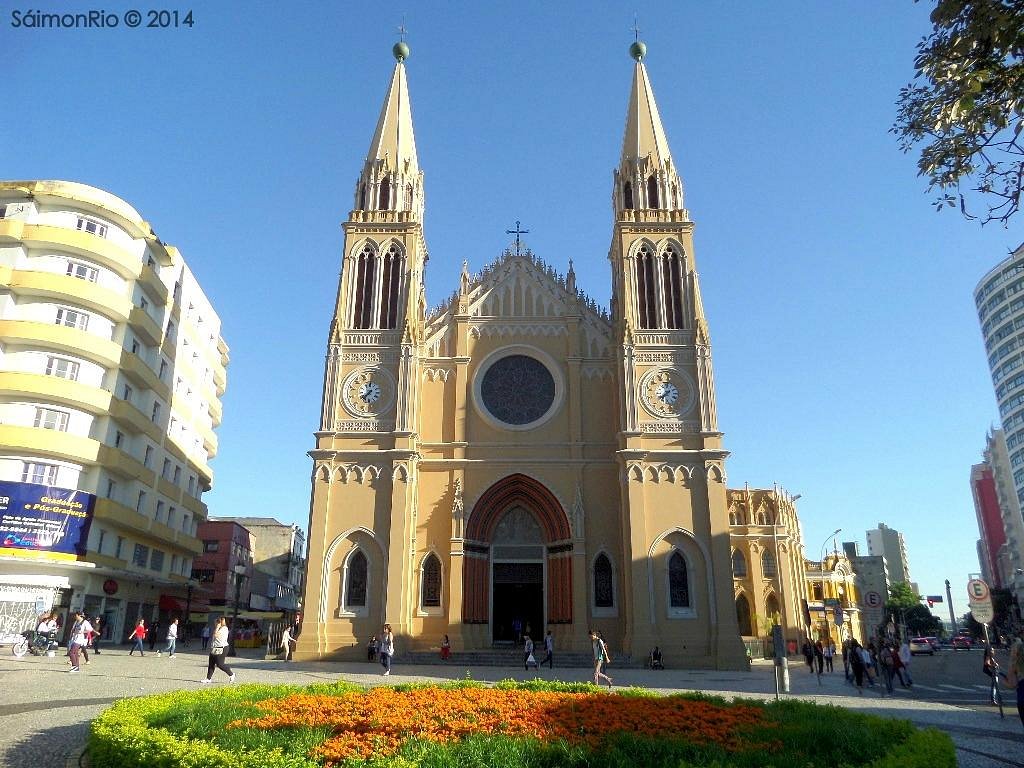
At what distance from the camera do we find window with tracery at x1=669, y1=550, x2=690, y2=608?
30.8m

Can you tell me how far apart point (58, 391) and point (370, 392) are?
13.6m

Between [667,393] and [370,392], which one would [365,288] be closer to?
[370,392]

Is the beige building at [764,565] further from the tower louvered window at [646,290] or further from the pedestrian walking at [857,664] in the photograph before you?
the pedestrian walking at [857,664]

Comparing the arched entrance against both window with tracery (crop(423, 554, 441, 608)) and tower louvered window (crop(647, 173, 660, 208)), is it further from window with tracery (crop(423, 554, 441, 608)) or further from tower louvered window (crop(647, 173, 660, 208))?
tower louvered window (crop(647, 173, 660, 208))

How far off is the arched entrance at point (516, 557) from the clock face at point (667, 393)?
22.3ft

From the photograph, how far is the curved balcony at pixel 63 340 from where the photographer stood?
3191 cm

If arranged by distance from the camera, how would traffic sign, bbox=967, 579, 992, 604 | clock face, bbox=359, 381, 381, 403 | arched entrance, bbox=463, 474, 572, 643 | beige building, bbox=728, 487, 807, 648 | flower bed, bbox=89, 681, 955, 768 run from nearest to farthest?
flower bed, bbox=89, 681, 955, 768 < traffic sign, bbox=967, 579, 992, 604 < arched entrance, bbox=463, 474, 572, 643 < clock face, bbox=359, 381, 381, 403 < beige building, bbox=728, 487, 807, 648

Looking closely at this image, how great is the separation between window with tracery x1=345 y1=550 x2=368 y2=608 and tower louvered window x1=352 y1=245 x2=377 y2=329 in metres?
11.0

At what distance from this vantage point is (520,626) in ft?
107

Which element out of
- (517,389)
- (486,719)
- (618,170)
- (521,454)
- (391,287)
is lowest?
(486,719)

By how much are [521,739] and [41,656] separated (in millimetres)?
25744

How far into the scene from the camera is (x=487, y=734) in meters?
8.09

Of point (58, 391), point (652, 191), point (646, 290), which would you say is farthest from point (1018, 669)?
point (58, 391)

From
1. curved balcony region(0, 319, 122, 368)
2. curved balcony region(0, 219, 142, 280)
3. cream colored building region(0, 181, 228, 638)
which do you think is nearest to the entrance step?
cream colored building region(0, 181, 228, 638)
